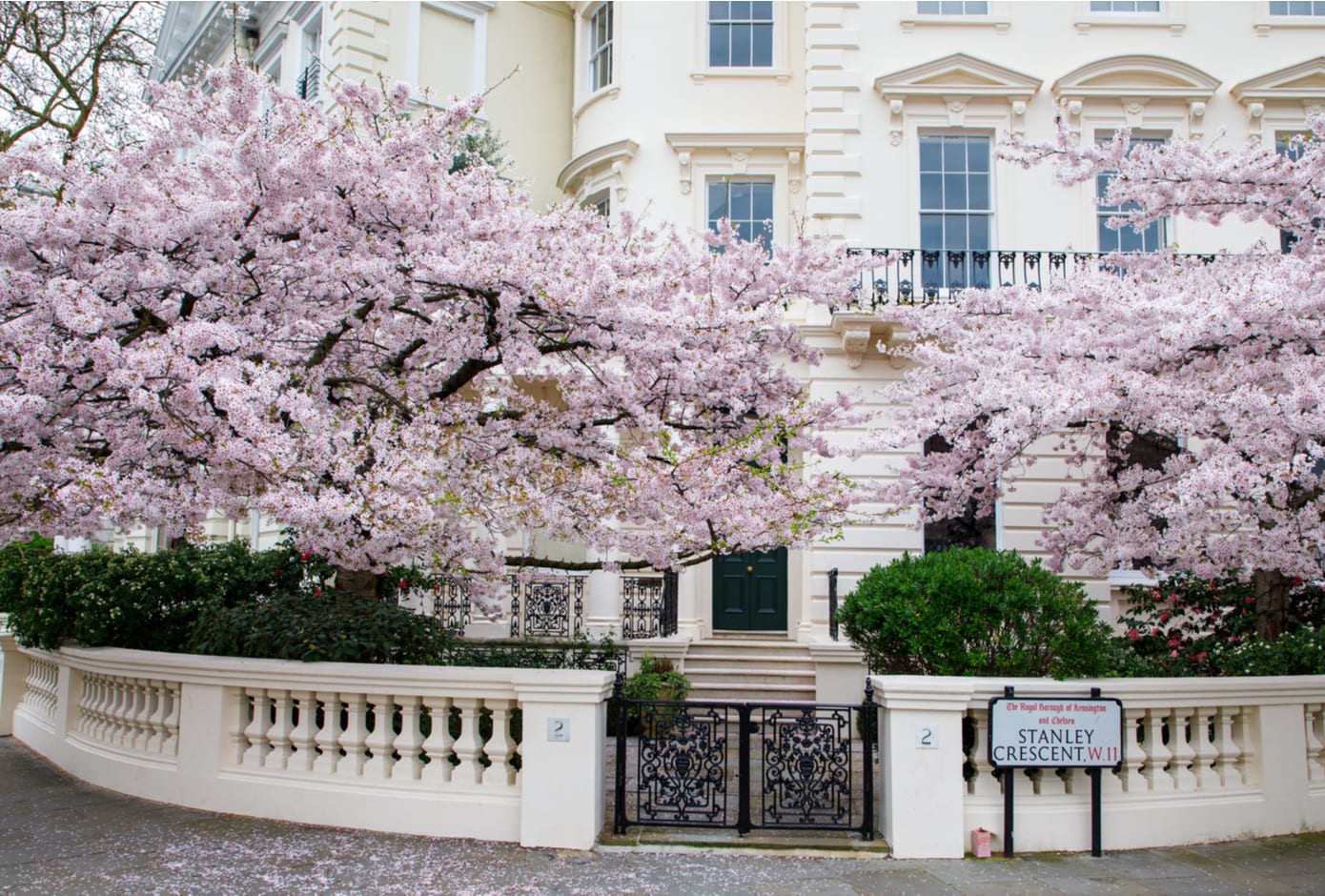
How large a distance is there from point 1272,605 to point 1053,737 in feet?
13.0

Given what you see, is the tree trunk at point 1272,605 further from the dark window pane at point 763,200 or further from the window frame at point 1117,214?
the dark window pane at point 763,200

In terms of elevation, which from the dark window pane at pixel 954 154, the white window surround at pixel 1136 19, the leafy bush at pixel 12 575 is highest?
the white window surround at pixel 1136 19

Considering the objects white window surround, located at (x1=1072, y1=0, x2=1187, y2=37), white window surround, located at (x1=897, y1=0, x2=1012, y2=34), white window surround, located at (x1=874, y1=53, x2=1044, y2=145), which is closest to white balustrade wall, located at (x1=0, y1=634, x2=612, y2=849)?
white window surround, located at (x1=874, y1=53, x2=1044, y2=145)

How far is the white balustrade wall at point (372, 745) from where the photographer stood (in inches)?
270

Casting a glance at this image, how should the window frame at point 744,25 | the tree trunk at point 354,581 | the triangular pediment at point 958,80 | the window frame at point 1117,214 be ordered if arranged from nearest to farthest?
the tree trunk at point 354,581 → the window frame at point 1117,214 → the triangular pediment at point 958,80 → the window frame at point 744,25

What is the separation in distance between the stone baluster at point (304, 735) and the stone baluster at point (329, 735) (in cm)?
8

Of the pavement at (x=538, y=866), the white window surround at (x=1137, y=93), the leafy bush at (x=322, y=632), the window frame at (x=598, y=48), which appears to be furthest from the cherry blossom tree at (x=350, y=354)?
the window frame at (x=598, y=48)

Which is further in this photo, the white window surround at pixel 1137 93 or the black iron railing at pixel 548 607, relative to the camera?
the white window surround at pixel 1137 93

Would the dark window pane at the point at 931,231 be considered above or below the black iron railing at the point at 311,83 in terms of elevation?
below

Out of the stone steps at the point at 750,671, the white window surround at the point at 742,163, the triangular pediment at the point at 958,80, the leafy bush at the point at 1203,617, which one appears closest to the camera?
the leafy bush at the point at 1203,617

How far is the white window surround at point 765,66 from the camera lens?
16562mm

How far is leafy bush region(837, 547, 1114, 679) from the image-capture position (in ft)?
25.1

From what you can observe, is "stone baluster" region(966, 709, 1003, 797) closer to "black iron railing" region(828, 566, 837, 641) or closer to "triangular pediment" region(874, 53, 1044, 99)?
"black iron railing" region(828, 566, 837, 641)

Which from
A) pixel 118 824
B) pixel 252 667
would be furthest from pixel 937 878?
pixel 118 824
